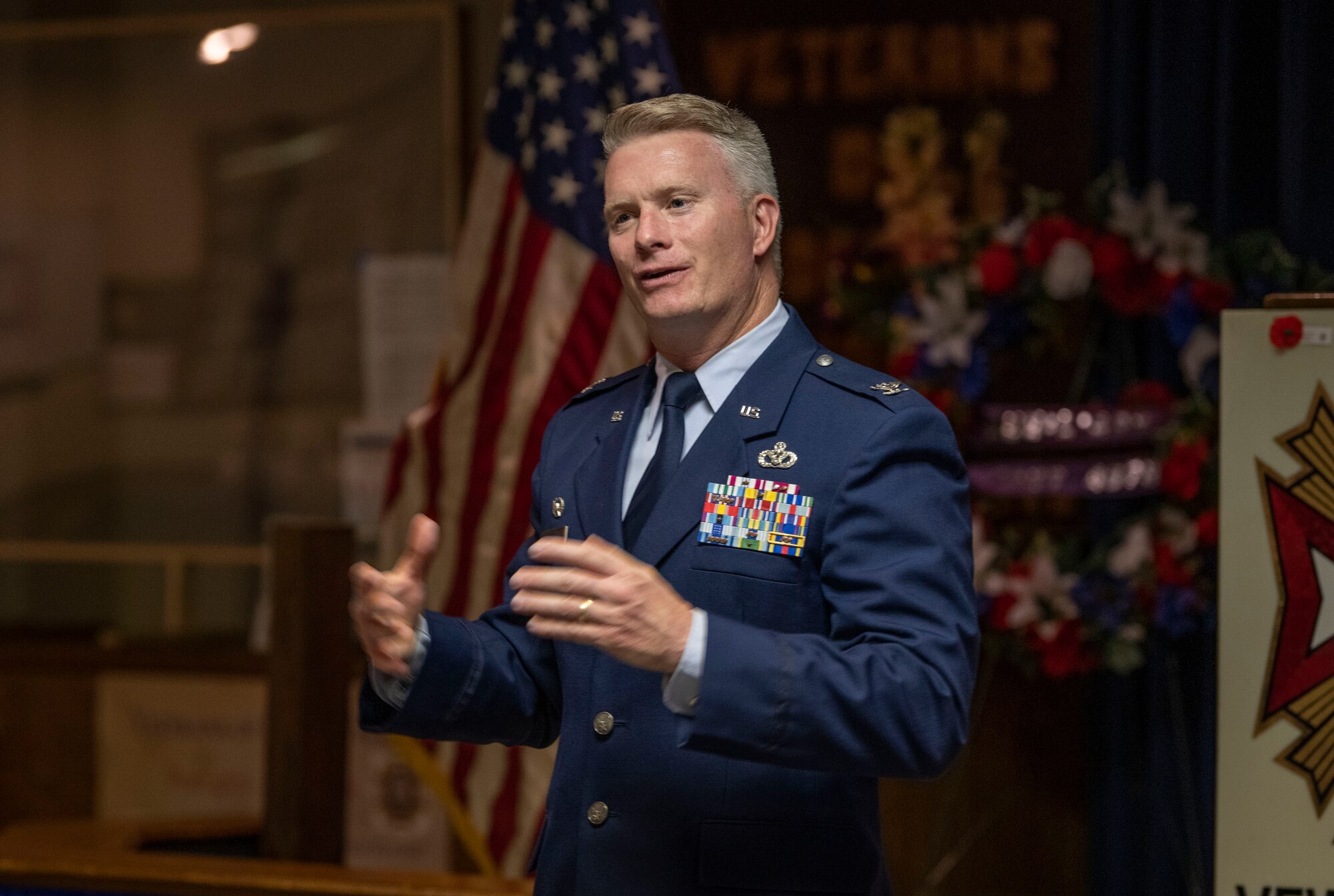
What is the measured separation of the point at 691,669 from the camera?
1.32 meters

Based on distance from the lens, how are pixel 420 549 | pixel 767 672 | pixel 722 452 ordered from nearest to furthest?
pixel 767 672
pixel 420 549
pixel 722 452

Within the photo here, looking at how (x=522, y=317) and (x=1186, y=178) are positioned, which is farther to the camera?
(x=1186, y=178)

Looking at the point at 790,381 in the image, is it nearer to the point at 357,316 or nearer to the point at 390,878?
the point at 390,878

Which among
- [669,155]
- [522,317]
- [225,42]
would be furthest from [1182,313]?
[225,42]

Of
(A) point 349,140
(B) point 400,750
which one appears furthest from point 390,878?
(A) point 349,140

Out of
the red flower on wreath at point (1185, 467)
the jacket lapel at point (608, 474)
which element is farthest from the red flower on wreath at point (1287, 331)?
the red flower on wreath at point (1185, 467)

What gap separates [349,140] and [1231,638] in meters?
2.77

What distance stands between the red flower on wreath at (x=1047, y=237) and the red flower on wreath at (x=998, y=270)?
0.04 m

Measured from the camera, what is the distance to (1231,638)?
1.94m

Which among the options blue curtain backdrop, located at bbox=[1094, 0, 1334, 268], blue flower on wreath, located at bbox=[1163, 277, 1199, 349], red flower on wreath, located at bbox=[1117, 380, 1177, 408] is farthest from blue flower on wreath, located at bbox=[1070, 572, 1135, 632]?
blue curtain backdrop, located at bbox=[1094, 0, 1334, 268]

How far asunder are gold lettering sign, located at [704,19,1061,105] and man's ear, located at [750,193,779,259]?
200cm

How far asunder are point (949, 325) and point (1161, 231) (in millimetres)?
474

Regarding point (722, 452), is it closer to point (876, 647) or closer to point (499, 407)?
point (876, 647)

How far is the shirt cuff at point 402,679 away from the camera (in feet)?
5.16
